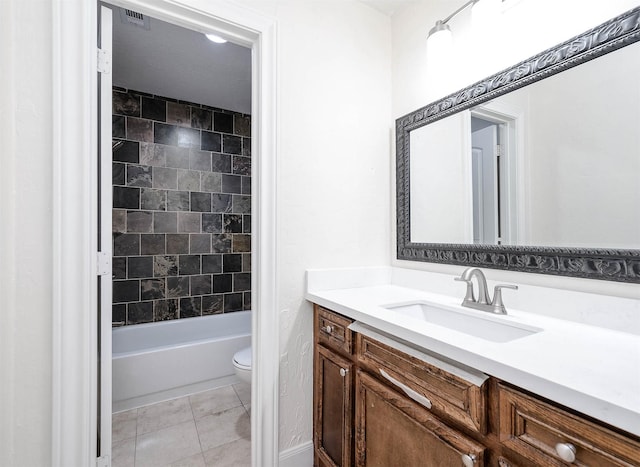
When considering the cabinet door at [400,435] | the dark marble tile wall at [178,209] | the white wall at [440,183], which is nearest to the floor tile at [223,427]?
the cabinet door at [400,435]

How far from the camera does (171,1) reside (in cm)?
121

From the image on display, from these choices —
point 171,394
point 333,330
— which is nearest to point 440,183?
point 333,330

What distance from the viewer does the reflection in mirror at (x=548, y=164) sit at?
920 millimetres

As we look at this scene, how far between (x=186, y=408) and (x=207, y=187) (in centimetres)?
188

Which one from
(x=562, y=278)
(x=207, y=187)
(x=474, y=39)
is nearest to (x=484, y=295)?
(x=562, y=278)

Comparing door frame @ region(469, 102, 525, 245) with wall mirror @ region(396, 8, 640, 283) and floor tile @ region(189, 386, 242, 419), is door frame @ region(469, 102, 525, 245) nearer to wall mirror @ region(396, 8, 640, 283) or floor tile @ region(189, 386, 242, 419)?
wall mirror @ region(396, 8, 640, 283)

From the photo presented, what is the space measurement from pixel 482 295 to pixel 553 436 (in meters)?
0.64

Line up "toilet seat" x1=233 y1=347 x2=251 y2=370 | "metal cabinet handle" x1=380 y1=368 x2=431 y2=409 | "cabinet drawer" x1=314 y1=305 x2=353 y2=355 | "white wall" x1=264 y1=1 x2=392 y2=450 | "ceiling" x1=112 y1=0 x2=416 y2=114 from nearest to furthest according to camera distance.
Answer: "metal cabinet handle" x1=380 y1=368 x2=431 y2=409 → "cabinet drawer" x1=314 y1=305 x2=353 y2=355 → "white wall" x1=264 y1=1 x2=392 y2=450 → "ceiling" x1=112 y1=0 x2=416 y2=114 → "toilet seat" x1=233 y1=347 x2=251 y2=370

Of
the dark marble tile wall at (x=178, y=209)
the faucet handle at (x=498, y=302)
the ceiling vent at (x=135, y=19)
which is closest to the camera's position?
the faucet handle at (x=498, y=302)

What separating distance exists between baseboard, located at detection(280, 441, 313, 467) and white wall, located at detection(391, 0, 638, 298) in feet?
3.47

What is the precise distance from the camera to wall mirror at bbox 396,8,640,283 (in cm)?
92

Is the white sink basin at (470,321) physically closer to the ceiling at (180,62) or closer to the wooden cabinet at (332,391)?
the wooden cabinet at (332,391)

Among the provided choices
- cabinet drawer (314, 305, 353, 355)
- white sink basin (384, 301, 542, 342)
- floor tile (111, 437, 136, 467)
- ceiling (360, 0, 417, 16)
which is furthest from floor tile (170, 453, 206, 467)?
ceiling (360, 0, 417, 16)

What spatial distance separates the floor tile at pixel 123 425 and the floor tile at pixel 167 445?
10 cm
